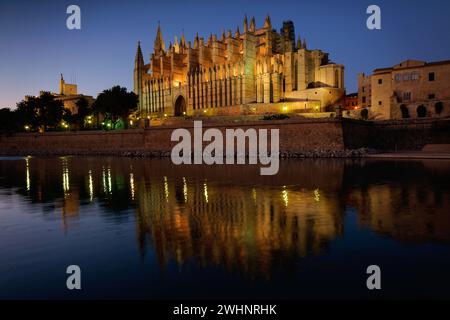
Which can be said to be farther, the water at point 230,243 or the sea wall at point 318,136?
the sea wall at point 318,136

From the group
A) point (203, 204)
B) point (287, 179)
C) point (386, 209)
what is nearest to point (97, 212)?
point (203, 204)

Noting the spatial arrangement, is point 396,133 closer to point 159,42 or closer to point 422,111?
point 422,111

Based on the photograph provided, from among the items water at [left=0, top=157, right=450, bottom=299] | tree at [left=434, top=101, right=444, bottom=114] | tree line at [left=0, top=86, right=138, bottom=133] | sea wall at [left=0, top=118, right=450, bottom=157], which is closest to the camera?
water at [left=0, top=157, right=450, bottom=299]

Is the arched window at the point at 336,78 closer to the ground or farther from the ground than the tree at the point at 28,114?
farther from the ground

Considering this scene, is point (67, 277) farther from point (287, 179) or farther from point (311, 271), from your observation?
point (287, 179)

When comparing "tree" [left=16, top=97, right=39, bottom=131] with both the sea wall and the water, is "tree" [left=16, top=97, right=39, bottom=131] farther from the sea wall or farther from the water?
the water

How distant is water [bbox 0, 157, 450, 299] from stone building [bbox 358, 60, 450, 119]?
3209 centimetres

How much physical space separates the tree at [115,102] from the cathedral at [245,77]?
11.7 meters

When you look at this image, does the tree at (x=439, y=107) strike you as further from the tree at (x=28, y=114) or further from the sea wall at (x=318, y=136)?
the tree at (x=28, y=114)

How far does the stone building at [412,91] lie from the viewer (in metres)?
40.4

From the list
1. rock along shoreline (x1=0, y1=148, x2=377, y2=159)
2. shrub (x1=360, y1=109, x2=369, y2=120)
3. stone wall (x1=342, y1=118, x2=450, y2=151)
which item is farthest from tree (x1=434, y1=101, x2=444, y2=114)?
rock along shoreline (x1=0, y1=148, x2=377, y2=159)

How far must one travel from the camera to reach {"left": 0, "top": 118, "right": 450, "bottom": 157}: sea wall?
3350cm

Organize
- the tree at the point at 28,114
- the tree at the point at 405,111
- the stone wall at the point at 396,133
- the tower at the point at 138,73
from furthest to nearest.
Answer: the tower at the point at 138,73
the tree at the point at 28,114
the tree at the point at 405,111
the stone wall at the point at 396,133

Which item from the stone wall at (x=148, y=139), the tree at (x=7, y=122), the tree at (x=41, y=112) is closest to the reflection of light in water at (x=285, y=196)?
the stone wall at (x=148, y=139)
